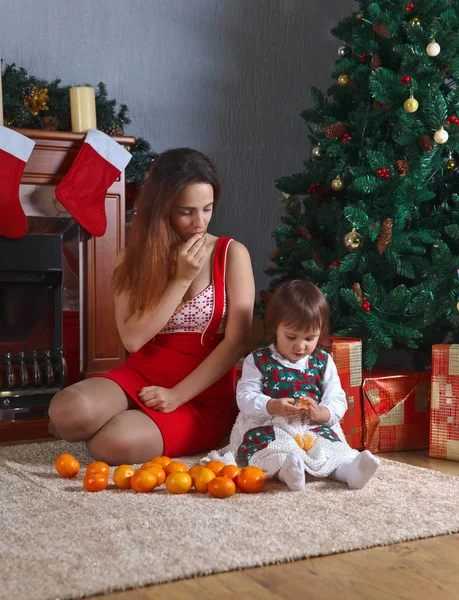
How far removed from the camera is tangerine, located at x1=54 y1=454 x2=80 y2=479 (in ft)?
6.22

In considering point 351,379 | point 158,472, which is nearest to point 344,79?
point 351,379

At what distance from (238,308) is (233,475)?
22.7 inches

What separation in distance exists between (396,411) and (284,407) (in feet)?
1.92

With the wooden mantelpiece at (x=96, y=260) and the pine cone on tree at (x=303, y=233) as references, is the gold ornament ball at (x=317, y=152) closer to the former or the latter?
the pine cone on tree at (x=303, y=233)

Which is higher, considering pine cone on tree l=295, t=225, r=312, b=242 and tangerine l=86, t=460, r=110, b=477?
pine cone on tree l=295, t=225, r=312, b=242

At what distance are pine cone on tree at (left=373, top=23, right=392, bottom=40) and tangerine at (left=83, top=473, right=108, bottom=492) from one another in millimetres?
1600

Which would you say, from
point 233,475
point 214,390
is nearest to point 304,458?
point 233,475

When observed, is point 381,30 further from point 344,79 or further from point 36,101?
point 36,101

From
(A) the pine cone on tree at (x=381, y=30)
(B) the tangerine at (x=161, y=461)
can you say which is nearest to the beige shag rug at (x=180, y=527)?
(B) the tangerine at (x=161, y=461)

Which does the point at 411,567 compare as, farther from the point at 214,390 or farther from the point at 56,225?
the point at 56,225

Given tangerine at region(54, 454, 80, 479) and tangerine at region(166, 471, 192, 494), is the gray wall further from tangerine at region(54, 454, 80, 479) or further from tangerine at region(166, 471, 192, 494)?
tangerine at region(166, 471, 192, 494)

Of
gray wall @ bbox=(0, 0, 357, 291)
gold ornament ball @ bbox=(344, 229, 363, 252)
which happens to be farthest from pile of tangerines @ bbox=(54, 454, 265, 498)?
gray wall @ bbox=(0, 0, 357, 291)

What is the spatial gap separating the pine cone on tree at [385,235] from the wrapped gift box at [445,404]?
35 cm

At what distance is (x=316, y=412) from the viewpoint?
1.92 metres
